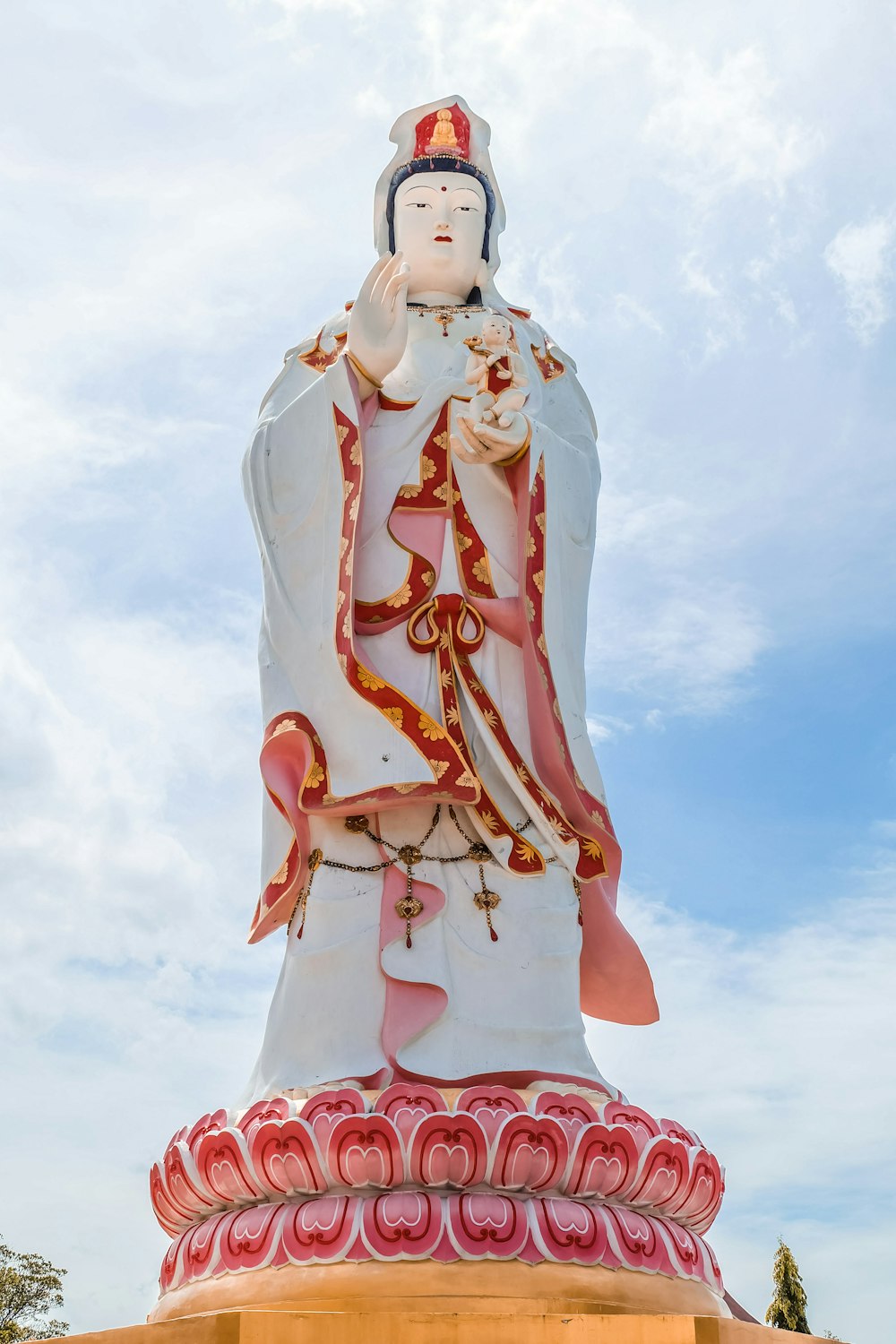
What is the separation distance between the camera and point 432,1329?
4.31m

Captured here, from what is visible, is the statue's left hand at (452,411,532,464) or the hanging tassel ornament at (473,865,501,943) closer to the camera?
the hanging tassel ornament at (473,865,501,943)

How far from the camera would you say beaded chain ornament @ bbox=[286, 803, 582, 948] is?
5.78 m

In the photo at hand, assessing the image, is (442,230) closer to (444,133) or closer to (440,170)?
(440,170)

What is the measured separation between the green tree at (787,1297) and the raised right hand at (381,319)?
25.4 feet

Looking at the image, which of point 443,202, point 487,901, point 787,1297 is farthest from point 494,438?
point 787,1297

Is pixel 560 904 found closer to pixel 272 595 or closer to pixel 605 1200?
pixel 605 1200

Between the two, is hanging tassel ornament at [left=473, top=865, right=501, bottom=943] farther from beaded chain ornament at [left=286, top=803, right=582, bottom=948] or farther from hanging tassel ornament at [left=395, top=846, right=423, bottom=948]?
hanging tassel ornament at [left=395, top=846, right=423, bottom=948]

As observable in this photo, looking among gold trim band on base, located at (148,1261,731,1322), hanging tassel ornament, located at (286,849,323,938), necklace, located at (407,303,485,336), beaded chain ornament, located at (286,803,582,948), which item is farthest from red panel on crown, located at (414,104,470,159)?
gold trim band on base, located at (148,1261,731,1322)

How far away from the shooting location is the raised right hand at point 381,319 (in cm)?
645

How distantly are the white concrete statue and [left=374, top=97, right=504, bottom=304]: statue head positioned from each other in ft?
0.05

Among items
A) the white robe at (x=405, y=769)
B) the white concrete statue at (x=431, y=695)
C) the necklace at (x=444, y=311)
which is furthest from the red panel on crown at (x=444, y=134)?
the white robe at (x=405, y=769)

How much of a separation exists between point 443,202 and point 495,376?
4.25 feet

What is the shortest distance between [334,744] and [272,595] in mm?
802

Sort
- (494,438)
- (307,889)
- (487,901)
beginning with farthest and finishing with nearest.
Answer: (494,438) → (307,889) → (487,901)
